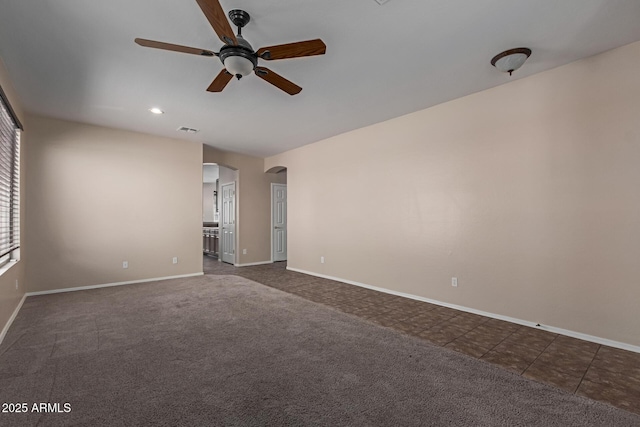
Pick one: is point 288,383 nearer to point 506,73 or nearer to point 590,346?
point 590,346

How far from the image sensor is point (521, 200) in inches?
126

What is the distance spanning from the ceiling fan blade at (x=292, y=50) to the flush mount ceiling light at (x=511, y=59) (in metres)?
1.77

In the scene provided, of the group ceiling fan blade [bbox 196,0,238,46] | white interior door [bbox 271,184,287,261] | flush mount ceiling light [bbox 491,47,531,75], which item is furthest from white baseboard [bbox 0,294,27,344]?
flush mount ceiling light [bbox 491,47,531,75]

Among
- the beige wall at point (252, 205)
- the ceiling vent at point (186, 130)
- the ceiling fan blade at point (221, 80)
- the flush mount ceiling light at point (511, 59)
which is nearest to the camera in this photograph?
the ceiling fan blade at point (221, 80)

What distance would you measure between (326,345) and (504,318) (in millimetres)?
2132

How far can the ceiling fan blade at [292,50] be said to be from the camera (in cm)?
207

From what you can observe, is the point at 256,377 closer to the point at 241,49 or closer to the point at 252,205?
the point at 241,49

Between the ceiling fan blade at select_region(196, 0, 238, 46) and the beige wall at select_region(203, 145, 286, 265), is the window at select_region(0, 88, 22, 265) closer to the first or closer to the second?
the ceiling fan blade at select_region(196, 0, 238, 46)

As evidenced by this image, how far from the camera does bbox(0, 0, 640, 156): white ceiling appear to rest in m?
2.13

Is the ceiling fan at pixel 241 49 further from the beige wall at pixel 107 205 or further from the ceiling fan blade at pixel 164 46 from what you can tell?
the beige wall at pixel 107 205

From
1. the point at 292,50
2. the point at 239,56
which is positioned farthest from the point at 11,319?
the point at 292,50

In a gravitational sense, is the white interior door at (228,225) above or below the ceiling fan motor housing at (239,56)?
below

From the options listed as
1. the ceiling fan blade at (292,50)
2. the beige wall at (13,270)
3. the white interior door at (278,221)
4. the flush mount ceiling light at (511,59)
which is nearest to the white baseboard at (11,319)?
the beige wall at (13,270)

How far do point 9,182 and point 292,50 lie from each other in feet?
12.8
